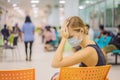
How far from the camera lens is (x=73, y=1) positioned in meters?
11.7

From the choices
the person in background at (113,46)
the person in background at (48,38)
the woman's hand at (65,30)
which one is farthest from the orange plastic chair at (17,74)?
the person in background at (48,38)

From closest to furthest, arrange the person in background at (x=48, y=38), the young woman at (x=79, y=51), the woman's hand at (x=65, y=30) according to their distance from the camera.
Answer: the young woman at (x=79, y=51) → the woman's hand at (x=65, y=30) → the person in background at (x=48, y=38)

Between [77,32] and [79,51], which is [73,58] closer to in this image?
[79,51]

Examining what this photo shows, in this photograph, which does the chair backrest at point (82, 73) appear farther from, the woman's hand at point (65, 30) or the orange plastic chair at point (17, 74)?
the woman's hand at point (65, 30)

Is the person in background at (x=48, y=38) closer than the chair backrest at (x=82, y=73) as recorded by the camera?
No

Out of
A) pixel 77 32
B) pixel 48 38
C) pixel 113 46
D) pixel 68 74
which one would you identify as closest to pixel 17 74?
pixel 68 74

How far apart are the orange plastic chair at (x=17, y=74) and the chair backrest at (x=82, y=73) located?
0.28 metres

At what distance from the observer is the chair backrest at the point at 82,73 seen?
2332 mm

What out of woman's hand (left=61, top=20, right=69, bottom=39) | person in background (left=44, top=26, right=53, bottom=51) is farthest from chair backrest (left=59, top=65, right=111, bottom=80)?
person in background (left=44, top=26, right=53, bottom=51)

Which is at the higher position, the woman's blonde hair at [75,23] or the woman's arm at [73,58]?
the woman's blonde hair at [75,23]

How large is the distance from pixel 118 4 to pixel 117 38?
12.0ft

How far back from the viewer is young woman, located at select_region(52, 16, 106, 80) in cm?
245

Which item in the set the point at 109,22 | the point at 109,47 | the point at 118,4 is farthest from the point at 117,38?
the point at 109,22

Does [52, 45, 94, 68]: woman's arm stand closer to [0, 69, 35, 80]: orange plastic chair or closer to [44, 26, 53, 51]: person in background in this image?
[0, 69, 35, 80]: orange plastic chair
